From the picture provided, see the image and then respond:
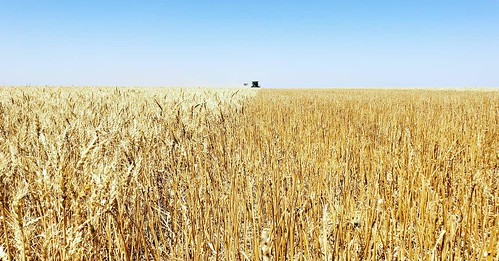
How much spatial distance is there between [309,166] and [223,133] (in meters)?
1.63

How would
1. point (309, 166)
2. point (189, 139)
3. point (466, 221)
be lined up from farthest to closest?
point (189, 139), point (309, 166), point (466, 221)

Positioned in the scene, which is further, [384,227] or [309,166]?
[309,166]

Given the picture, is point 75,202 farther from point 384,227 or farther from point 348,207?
point 348,207

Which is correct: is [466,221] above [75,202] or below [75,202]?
below

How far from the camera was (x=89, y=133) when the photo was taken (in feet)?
7.14

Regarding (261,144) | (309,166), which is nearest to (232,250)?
(309,166)

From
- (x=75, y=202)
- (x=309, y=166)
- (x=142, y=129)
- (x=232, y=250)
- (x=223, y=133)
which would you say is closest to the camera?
(x=75, y=202)

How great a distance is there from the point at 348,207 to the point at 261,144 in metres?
1.93

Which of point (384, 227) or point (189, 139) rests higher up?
point (189, 139)

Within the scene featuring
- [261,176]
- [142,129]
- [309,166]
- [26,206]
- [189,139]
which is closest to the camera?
[26,206]

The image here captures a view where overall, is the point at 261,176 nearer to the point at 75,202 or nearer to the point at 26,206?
the point at 26,206

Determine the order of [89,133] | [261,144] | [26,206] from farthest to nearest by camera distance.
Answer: [261,144], [89,133], [26,206]

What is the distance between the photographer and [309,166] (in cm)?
294

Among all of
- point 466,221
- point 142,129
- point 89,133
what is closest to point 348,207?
point 466,221
